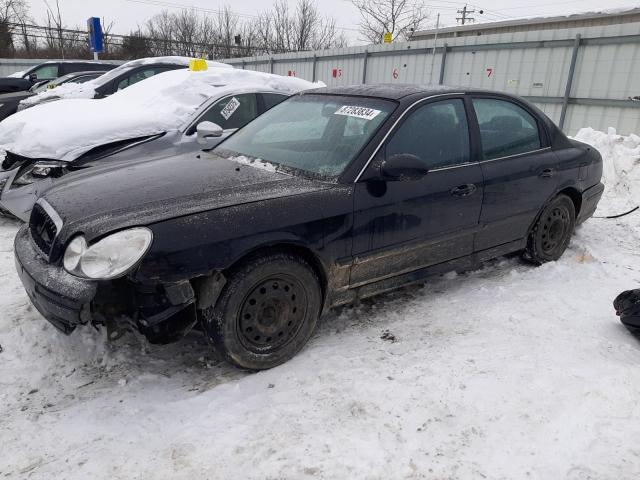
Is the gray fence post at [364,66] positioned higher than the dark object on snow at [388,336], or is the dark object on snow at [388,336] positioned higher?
the gray fence post at [364,66]

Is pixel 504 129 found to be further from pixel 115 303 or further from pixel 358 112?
pixel 115 303

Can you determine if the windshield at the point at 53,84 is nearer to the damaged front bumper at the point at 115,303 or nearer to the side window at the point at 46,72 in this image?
the side window at the point at 46,72

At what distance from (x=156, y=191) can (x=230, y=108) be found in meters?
3.63

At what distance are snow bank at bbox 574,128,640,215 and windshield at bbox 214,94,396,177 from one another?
4.39 metres

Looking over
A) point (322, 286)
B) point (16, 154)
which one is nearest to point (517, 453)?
point (322, 286)

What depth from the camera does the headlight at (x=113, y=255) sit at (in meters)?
2.30

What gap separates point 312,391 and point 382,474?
0.66 meters

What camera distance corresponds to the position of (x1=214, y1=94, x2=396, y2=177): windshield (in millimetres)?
3184

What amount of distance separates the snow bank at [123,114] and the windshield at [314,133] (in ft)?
6.83

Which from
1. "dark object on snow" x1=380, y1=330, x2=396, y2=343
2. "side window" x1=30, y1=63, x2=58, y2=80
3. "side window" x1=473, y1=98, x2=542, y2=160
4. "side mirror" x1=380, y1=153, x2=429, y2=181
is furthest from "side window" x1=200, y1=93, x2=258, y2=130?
"side window" x1=30, y1=63, x2=58, y2=80

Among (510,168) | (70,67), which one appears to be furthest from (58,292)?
(70,67)

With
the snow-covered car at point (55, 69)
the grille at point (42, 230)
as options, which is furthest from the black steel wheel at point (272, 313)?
the snow-covered car at point (55, 69)

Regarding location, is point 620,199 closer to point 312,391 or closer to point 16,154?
point 312,391

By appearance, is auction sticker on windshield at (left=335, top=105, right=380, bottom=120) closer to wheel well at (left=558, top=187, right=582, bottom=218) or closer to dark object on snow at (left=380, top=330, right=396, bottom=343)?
dark object on snow at (left=380, top=330, right=396, bottom=343)
